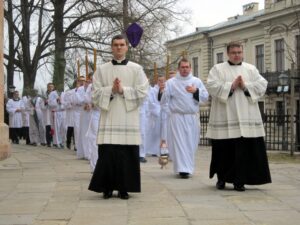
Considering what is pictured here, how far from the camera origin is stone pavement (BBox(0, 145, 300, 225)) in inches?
230

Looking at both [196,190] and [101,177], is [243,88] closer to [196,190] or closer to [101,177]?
[196,190]

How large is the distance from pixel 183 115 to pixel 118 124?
2327 mm

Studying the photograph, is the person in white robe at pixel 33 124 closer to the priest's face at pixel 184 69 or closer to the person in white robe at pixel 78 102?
the person in white robe at pixel 78 102

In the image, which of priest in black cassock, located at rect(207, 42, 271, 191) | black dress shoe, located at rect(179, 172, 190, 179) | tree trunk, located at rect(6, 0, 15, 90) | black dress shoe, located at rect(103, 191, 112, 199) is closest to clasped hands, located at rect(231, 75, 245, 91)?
priest in black cassock, located at rect(207, 42, 271, 191)

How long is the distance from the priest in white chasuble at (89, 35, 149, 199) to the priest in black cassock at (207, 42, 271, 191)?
114cm

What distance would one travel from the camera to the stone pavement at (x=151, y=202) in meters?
5.85

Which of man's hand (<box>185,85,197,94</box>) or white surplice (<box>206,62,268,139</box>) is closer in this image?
white surplice (<box>206,62,268,139</box>)

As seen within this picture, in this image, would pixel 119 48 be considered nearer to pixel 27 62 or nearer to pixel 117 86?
pixel 117 86

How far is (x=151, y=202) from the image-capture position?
6.86 m

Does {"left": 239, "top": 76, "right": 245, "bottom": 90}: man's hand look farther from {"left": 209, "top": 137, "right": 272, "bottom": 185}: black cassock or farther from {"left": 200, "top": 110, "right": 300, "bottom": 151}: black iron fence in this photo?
{"left": 200, "top": 110, "right": 300, "bottom": 151}: black iron fence

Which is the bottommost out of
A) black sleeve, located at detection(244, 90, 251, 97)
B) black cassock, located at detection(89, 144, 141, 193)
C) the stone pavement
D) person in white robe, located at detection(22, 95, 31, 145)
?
the stone pavement

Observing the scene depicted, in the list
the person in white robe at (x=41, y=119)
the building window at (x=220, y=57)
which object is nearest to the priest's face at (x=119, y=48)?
the person in white robe at (x=41, y=119)

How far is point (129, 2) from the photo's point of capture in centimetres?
2606

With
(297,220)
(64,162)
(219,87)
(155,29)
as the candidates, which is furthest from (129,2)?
(297,220)
